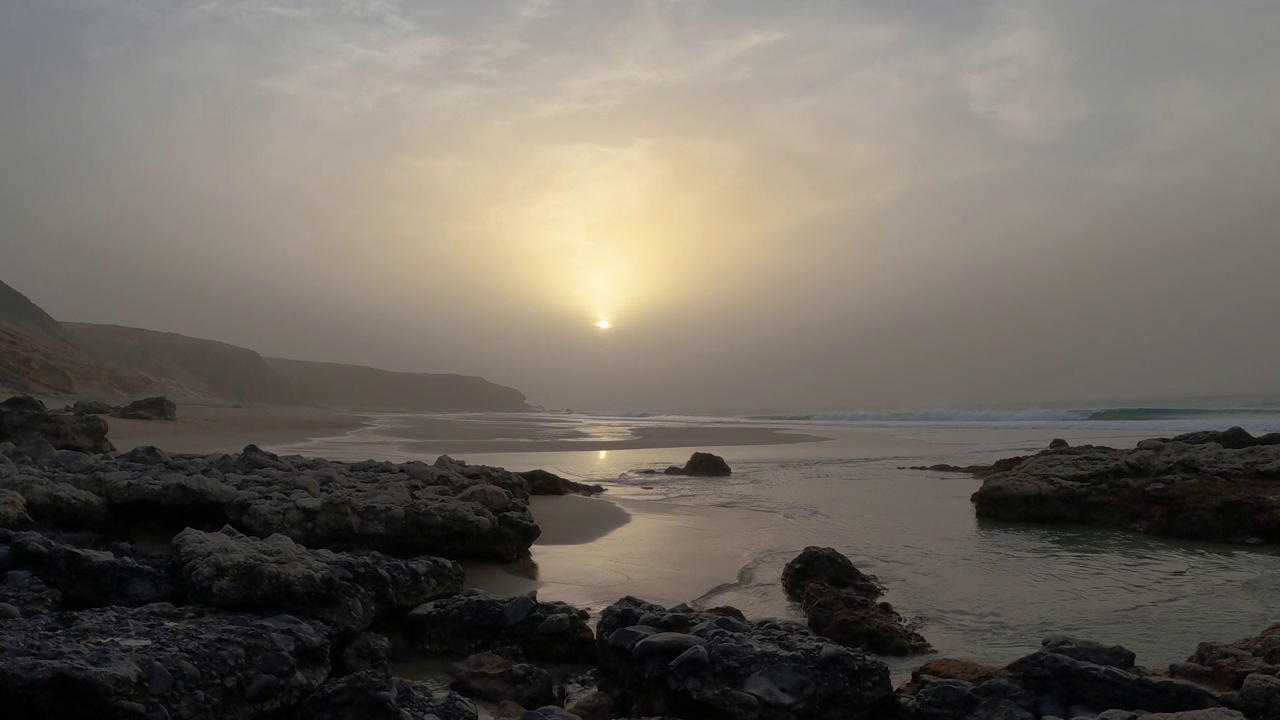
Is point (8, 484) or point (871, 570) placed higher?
point (8, 484)

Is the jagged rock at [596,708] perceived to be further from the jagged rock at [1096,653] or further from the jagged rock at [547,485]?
the jagged rock at [547,485]

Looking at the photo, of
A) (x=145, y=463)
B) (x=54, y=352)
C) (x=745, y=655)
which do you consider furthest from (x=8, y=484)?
(x=54, y=352)

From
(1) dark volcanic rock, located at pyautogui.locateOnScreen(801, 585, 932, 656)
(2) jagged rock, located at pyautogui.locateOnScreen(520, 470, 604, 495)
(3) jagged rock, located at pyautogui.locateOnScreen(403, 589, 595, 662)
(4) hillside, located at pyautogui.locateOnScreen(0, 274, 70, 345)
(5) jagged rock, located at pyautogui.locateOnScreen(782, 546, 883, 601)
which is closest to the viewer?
(3) jagged rock, located at pyautogui.locateOnScreen(403, 589, 595, 662)

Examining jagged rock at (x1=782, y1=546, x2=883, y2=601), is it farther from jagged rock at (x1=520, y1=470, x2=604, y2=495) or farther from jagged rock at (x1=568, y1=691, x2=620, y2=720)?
jagged rock at (x1=520, y1=470, x2=604, y2=495)

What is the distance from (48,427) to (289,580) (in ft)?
33.5

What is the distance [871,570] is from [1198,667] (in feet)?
12.1

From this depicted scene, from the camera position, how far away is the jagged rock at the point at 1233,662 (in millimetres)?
4238

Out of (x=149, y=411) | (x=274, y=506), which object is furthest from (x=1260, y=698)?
(x=149, y=411)

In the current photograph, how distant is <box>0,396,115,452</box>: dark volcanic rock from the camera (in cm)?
1170

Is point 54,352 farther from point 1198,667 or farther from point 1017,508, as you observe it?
point 1198,667

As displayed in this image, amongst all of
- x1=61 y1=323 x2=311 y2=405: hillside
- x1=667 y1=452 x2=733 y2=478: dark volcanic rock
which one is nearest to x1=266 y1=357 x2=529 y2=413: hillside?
x1=61 y1=323 x2=311 y2=405: hillside

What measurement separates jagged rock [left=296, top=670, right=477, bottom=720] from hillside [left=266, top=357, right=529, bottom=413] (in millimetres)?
113703

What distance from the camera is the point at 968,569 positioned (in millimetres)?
8047

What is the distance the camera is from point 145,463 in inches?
323
